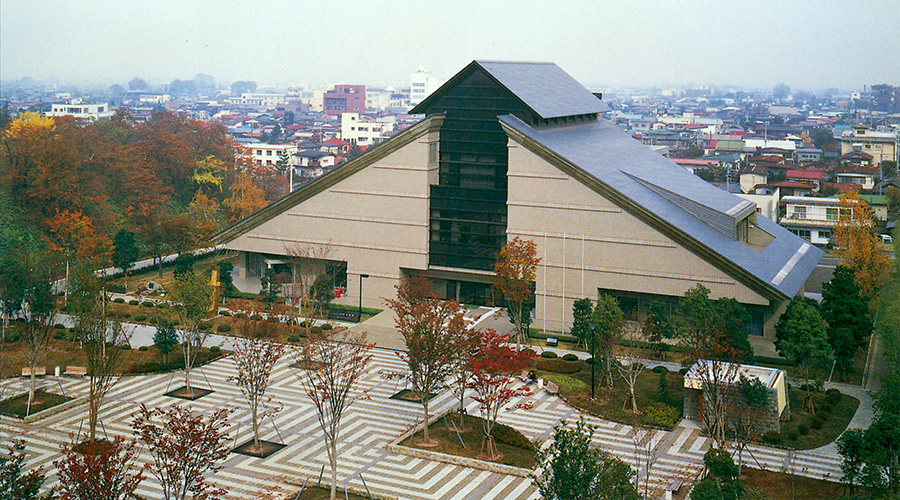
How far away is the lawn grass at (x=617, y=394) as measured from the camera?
36.4m

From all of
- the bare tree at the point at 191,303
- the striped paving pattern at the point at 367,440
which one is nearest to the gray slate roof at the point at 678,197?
the striped paving pattern at the point at 367,440

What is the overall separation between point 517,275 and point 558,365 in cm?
640

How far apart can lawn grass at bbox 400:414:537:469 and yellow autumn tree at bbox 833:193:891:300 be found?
2412 centimetres

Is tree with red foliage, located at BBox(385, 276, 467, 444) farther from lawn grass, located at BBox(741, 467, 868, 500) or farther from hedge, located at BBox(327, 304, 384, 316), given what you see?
hedge, located at BBox(327, 304, 384, 316)

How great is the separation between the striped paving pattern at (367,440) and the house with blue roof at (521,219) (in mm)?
11790

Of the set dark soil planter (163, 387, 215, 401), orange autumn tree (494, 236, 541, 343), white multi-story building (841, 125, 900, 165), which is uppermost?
white multi-story building (841, 125, 900, 165)

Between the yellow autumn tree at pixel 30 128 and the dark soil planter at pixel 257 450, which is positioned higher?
the yellow autumn tree at pixel 30 128

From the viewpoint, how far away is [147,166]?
72.7 metres

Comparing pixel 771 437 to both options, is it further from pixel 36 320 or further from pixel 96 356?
pixel 36 320

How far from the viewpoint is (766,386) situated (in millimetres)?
34094

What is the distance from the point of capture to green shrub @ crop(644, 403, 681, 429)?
34.5m

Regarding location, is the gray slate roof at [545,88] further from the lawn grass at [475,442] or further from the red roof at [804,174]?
the red roof at [804,174]

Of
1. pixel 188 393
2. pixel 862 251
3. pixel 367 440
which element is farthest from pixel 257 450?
pixel 862 251

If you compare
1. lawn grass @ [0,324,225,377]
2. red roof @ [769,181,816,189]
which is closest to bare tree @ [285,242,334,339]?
lawn grass @ [0,324,225,377]
